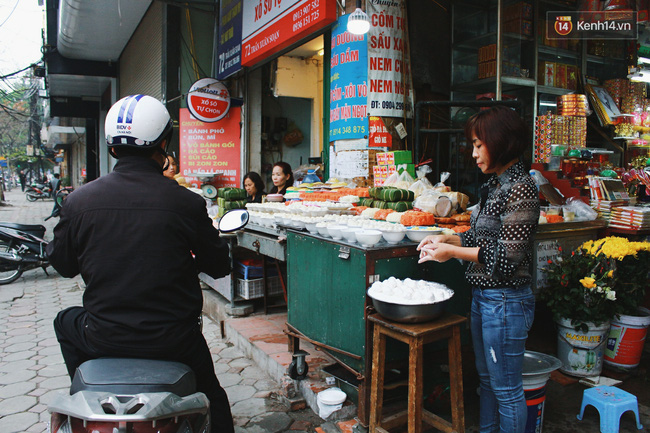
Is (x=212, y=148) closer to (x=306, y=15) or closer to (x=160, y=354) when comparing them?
(x=306, y=15)

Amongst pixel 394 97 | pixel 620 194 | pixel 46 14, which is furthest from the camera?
pixel 46 14

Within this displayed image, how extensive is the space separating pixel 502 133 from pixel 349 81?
3.78 metres

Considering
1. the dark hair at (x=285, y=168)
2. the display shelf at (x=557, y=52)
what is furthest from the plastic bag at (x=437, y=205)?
the display shelf at (x=557, y=52)

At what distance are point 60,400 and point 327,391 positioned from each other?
6.41 ft

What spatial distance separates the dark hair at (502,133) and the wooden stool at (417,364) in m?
0.96

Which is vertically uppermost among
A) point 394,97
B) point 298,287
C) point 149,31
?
point 149,31

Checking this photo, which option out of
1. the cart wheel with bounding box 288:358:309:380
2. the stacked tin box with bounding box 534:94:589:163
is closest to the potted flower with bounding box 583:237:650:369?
the stacked tin box with bounding box 534:94:589:163

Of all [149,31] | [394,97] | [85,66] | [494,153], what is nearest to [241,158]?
[394,97]

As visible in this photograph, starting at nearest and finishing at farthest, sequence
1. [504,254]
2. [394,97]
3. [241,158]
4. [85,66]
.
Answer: [504,254] → [394,97] → [241,158] → [85,66]

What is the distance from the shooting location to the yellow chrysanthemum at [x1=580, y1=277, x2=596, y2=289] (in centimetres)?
345

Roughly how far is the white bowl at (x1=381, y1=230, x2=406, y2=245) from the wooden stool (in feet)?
1.78

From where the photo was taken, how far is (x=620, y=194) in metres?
4.93

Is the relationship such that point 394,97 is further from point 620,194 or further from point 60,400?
point 60,400

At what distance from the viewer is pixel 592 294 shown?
11.6 ft
